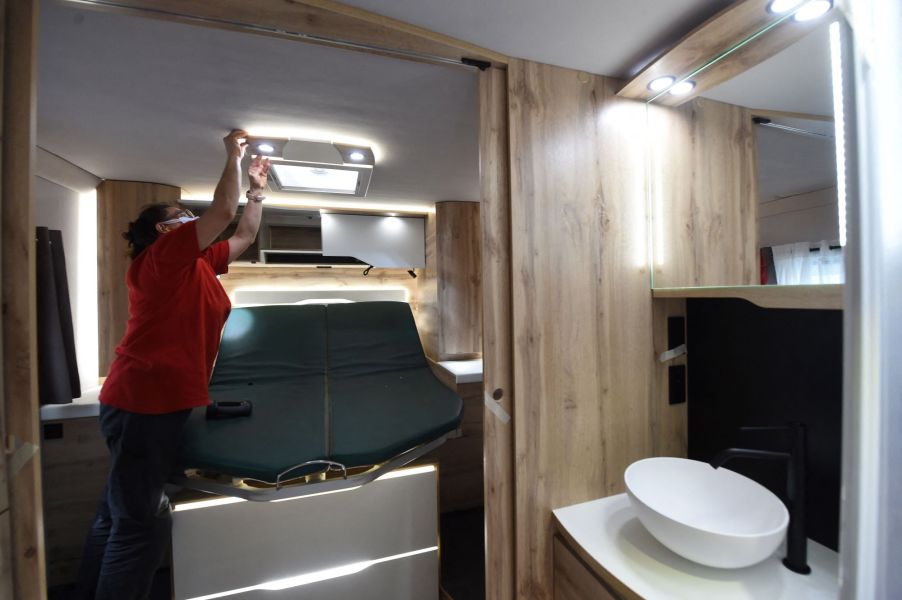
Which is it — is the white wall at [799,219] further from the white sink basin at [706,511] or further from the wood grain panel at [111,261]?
the wood grain panel at [111,261]

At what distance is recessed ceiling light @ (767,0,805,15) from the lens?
0.80 meters

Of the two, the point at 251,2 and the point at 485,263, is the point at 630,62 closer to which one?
the point at 485,263

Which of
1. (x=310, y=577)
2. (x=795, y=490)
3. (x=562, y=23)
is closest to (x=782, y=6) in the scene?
(x=562, y=23)

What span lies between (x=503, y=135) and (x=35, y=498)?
5.00 ft

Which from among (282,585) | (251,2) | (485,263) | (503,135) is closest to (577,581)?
(485,263)

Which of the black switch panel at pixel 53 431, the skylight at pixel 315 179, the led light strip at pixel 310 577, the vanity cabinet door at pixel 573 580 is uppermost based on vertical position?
the skylight at pixel 315 179

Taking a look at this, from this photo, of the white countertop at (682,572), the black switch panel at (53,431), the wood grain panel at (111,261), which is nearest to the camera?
the white countertop at (682,572)

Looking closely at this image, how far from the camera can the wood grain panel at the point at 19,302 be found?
657 mm

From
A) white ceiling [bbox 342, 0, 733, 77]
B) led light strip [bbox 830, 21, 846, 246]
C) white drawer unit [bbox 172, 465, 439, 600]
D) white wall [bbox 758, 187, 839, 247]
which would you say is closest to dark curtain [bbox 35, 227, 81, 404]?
white drawer unit [bbox 172, 465, 439, 600]

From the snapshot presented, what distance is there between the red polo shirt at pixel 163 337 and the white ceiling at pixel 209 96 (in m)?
0.50

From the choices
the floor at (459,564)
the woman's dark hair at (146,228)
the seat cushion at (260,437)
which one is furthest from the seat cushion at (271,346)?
the floor at (459,564)

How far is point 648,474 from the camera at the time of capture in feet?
3.53

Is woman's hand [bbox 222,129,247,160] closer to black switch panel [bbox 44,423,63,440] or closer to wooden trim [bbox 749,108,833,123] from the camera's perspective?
black switch panel [bbox 44,423,63,440]

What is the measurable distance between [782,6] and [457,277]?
6.48ft
